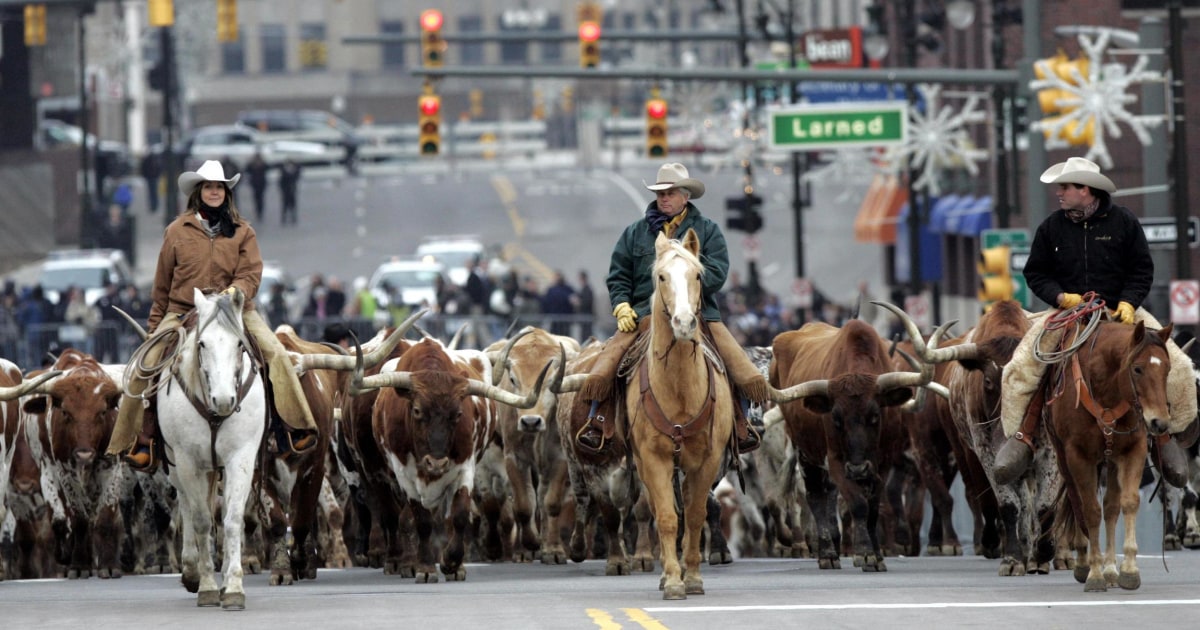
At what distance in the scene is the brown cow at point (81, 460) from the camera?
18250 mm

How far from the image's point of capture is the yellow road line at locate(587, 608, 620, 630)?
493 inches

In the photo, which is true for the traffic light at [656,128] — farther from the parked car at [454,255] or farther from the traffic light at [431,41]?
the parked car at [454,255]

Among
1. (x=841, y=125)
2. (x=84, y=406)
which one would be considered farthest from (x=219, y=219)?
(x=841, y=125)

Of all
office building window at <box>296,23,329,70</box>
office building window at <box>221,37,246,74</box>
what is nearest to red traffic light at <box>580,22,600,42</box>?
office building window at <box>296,23,329,70</box>

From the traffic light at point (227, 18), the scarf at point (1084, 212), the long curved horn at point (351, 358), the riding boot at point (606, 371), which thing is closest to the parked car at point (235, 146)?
the traffic light at point (227, 18)

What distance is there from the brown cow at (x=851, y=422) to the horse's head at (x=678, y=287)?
2.62 metres

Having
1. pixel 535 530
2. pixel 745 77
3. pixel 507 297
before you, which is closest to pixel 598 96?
pixel 507 297

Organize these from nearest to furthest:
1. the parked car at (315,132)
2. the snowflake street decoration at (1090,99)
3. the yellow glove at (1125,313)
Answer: the yellow glove at (1125,313), the snowflake street decoration at (1090,99), the parked car at (315,132)

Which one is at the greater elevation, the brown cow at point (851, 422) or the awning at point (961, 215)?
Result: the awning at point (961, 215)

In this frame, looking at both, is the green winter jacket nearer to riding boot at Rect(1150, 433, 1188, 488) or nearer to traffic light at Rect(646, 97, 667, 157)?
riding boot at Rect(1150, 433, 1188, 488)

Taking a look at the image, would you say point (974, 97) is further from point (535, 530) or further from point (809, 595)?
point (809, 595)

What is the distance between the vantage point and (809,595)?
14258 mm

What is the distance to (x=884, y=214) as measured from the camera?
183ft

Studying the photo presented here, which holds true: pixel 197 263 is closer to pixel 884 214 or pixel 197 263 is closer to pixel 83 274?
pixel 83 274
